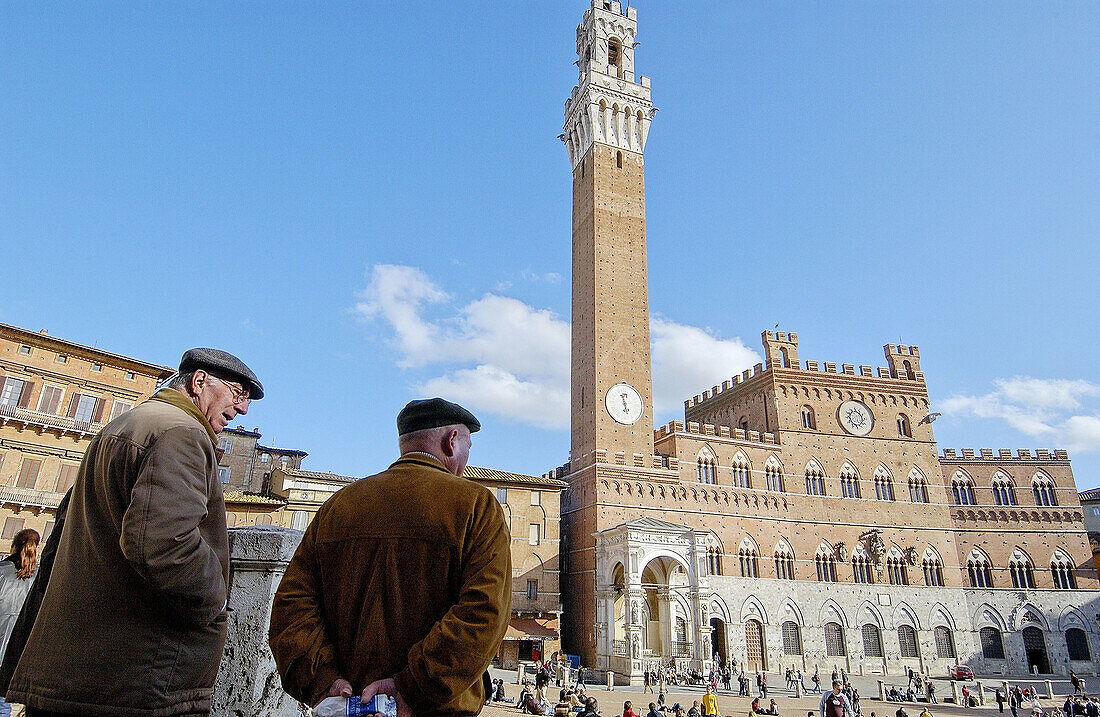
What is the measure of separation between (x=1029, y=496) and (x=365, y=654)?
44645mm

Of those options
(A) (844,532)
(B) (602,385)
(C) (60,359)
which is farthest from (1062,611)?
(C) (60,359)

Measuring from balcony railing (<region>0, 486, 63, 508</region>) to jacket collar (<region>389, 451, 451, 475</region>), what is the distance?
27588mm

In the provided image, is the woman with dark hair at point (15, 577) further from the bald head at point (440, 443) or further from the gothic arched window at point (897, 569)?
the gothic arched window at point (897, 569)

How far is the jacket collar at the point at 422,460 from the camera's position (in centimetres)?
272

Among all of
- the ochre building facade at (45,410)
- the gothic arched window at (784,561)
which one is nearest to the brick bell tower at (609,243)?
the gothic arched window at (784,561)

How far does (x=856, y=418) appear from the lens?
3738cm

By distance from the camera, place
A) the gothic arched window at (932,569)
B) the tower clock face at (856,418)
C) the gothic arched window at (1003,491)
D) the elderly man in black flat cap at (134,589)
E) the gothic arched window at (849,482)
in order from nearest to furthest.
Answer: the elderly man in black flat cap at (134,589) < the gothic arched window at (932,569) < the gothic arched window at (849,482) < the gothic arched window at (1003,491) < the tower clock face at (856,418)

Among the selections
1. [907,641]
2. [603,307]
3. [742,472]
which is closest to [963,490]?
[907,641]

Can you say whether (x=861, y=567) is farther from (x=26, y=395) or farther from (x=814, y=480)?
(x=26, y=395)

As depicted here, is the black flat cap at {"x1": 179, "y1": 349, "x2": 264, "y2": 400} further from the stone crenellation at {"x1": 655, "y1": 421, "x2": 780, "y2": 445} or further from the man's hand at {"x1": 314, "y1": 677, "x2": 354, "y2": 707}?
the stone crenellation at {"x1": 655, "y1": 421, "x2": 780, "y2": 445}

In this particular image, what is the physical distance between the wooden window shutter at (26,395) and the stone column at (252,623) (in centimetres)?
2800

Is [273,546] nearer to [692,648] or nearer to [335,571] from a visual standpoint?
[335,571]

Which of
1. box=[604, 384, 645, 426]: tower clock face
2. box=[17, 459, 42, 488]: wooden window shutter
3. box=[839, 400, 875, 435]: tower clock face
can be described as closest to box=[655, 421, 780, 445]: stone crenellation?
box=[604, 384, 645, 426]: tower clock face

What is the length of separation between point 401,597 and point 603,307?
31802 mm
